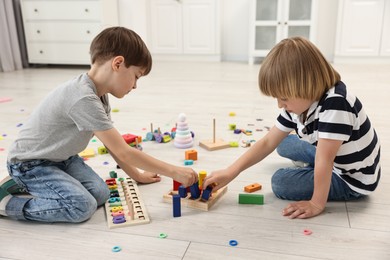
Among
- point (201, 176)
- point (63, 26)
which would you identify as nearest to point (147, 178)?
point (201, 176)

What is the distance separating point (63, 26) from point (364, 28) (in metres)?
2.79

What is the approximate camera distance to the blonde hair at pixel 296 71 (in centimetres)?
96

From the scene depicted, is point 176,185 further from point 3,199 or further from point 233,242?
point 3,199

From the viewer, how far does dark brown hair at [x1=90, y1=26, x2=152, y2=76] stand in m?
1.04

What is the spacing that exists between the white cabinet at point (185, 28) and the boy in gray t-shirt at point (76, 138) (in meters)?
3.14

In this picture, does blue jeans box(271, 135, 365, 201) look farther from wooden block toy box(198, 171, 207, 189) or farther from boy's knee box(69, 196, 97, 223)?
boy's knee box(69, 196, 97, 223)

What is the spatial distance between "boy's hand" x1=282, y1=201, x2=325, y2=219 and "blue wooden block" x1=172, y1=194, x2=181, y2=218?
29 cm

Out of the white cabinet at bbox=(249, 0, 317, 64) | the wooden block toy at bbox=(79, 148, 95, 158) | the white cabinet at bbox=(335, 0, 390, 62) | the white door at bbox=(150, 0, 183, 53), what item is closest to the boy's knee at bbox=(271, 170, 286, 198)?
the wooden block toy at bbox=(79, 148, 95, 158)

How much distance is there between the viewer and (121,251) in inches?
37.3

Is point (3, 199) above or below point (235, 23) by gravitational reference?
below

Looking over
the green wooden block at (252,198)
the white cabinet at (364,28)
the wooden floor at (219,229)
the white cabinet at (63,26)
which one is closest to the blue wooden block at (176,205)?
the wooden floor at (219,229)

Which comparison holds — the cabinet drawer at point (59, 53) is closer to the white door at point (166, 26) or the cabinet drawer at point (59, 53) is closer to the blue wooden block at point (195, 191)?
the white door at point (166, 26)

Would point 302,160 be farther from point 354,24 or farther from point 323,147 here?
point 354,24

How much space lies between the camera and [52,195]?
3.56ft
